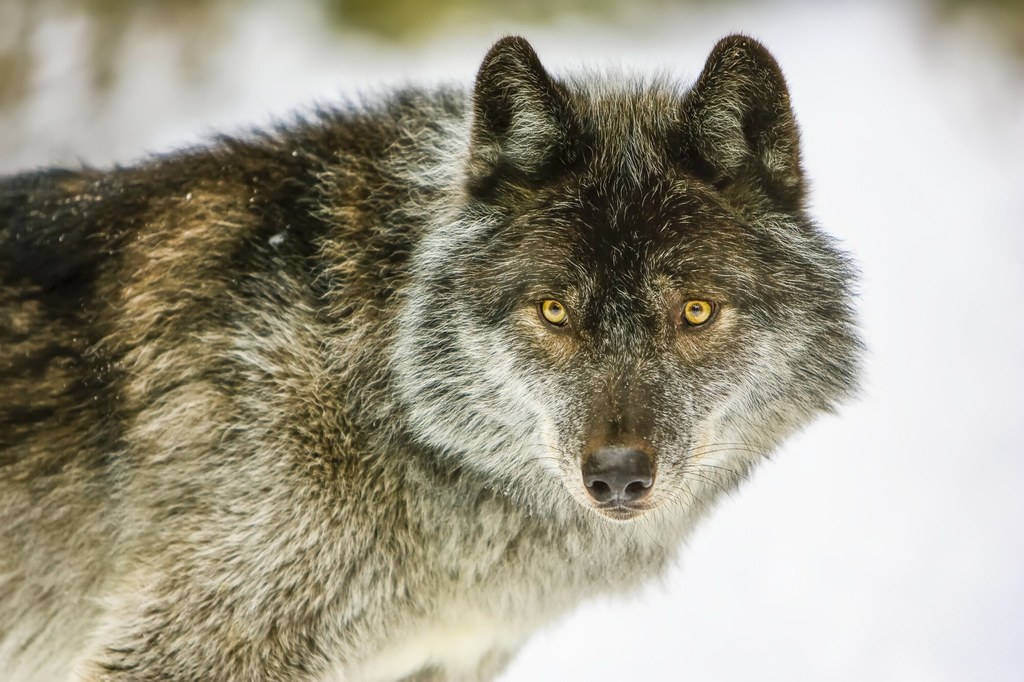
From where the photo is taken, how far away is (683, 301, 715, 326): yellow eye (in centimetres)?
296

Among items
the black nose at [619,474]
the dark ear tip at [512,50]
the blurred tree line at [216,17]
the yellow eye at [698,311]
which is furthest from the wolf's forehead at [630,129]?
the blurred tree line at [216,17]

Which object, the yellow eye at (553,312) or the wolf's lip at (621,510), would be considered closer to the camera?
the wolf's lip at (621,510)

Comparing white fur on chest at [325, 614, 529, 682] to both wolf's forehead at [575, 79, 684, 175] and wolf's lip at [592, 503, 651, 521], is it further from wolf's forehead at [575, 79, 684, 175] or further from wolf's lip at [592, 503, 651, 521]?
wolf's forehead at [575, 79, 684, 175]

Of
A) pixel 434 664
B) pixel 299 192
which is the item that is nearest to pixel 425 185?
pixel 299 192

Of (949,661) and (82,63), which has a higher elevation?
(82,63)

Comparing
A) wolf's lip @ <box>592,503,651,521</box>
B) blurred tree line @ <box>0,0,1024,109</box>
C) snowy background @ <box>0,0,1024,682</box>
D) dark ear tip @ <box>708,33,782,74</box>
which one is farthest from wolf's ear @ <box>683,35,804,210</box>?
blurred tree line @ <box>0,0,1024,109</box>

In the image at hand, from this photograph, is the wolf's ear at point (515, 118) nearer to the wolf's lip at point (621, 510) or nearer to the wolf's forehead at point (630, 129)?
the wolf's forehead at point (630, 129)

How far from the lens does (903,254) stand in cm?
766

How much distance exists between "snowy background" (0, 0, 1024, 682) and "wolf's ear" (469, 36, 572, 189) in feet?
4.12

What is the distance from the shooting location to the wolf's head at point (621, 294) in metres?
2.92

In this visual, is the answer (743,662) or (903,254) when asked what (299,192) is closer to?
(743,662)

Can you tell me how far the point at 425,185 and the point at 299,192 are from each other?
42 centimetres

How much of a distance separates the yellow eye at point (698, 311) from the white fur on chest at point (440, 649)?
49.5 inches

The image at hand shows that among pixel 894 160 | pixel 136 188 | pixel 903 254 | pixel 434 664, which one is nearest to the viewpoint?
pixel 136 188
